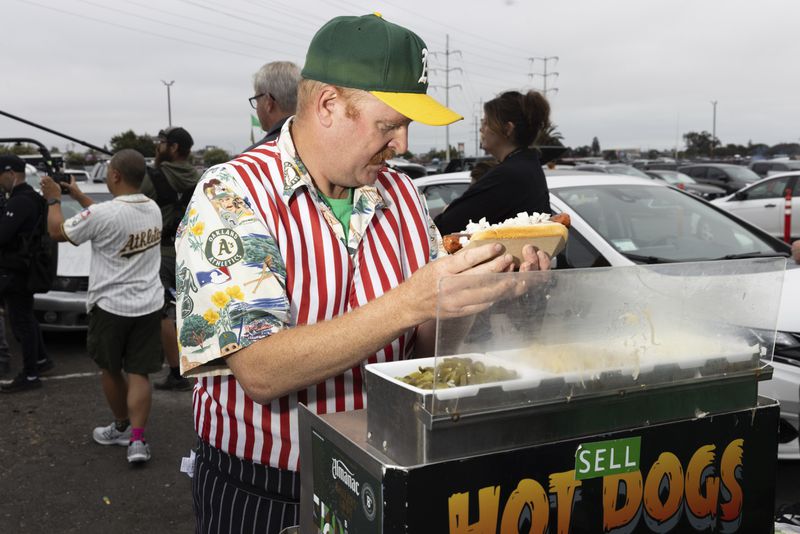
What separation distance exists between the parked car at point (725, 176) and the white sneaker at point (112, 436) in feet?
67.7

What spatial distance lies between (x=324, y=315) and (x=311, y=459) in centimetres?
32

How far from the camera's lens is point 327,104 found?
5.48ft

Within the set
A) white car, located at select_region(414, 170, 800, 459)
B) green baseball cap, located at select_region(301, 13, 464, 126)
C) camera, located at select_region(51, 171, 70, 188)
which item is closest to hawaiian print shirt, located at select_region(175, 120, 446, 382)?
green baseball cap, located at select_region(301, 13, 464, 126)

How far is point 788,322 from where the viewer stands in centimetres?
416

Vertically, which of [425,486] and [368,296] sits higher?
[368,296]

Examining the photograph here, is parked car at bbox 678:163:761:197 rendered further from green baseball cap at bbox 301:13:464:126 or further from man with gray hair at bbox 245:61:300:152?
green baseball cap at bbox 301:13:464:126

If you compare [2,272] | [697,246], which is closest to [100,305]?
[2,272]

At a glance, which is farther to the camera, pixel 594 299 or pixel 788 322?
pixel 788 322

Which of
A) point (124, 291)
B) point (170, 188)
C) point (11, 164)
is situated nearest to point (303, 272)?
point (124, 291)

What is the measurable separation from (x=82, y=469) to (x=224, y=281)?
3.74 meters

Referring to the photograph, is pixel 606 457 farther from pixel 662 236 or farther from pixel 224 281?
pixel 662 236

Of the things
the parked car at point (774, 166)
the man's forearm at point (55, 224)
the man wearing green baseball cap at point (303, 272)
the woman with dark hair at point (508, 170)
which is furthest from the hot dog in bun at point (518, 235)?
the parked car at point (774, 166)

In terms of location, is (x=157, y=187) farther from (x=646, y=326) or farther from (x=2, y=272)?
(x=646, y=326)

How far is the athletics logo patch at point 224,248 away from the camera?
1537 mm
